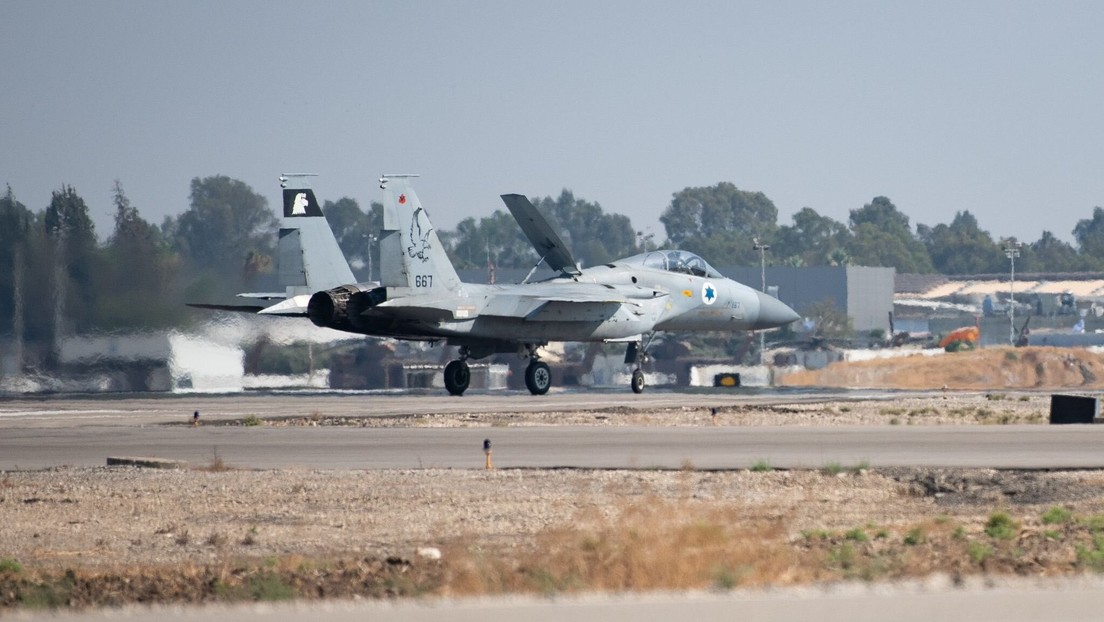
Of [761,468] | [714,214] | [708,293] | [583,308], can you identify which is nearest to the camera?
[761,468]

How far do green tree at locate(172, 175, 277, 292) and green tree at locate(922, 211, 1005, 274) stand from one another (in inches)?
3852

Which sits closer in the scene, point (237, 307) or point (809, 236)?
point (237, 307)

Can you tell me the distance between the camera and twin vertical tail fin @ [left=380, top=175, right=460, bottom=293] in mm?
35906

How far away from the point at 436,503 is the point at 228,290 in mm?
29042

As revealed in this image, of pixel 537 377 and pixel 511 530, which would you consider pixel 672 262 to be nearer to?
pixel 537 377

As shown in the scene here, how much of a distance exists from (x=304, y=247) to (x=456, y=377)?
5.30 meters

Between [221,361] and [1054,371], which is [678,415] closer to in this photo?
[221,361]

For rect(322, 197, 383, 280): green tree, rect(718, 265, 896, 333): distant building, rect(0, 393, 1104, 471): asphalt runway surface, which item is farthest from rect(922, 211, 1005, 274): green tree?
rect(0, 393, 1104, 471): asphalt runway surface

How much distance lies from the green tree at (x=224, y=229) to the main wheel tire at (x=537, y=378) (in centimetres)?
994

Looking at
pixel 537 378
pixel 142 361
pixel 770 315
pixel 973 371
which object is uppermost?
pixel 770 315

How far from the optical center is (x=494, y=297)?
38.4 meters

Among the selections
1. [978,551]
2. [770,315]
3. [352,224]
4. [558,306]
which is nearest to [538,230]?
[558,306]

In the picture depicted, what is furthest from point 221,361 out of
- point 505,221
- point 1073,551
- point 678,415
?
point 505,221

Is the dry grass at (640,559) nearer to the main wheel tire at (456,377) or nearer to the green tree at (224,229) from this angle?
the main wheel tire at (456,377)
